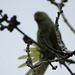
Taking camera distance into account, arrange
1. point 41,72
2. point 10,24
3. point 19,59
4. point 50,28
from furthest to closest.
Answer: point 50,28 → point 41,72 → point 19,59 → point 10,24

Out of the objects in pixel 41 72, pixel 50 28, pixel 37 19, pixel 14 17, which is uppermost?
pixel 14 17

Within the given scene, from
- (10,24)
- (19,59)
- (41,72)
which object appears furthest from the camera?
(41,72)

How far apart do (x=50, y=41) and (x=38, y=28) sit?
2.37 ft

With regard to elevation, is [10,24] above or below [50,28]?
above

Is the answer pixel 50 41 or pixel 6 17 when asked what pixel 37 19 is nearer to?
pixel 50 41

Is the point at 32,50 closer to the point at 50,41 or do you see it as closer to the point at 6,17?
the point at 50,41

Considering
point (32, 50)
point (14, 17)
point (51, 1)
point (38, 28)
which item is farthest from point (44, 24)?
point (14, 17)

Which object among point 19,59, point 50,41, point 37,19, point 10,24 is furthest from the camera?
point 37,19

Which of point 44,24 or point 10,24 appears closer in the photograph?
point 10,24

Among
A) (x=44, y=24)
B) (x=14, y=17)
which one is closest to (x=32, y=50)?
(x=44, y=24)

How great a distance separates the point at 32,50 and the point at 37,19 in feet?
7.03

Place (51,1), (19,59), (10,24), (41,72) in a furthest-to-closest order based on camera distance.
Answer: (41,72), (19,59), (51,1), (10,24)

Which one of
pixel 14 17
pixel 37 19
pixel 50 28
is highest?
pixel 14 17

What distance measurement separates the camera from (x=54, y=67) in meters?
2.02
